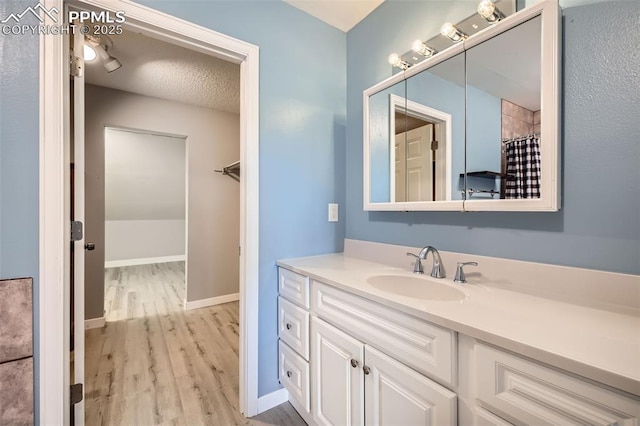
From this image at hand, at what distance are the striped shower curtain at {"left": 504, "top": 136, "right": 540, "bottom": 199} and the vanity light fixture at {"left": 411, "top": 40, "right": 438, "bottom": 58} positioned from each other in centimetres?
64

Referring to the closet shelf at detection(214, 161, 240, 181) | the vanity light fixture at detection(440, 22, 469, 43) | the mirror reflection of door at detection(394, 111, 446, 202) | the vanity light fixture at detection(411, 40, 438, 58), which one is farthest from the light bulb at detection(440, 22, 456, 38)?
the closet shelf at detection(214, 161, 240, 181)

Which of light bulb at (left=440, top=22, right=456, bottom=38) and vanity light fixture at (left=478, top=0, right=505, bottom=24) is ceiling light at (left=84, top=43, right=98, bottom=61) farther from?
vanity light fixture at (left=478, top=0, right=505, bottom=24)

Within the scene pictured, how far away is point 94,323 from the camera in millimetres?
2625

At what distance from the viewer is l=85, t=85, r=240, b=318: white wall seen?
2662mm

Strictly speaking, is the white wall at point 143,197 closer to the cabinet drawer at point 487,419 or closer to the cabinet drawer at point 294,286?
the cabinet drawer at point 294,286

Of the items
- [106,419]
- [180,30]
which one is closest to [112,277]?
[106,419]

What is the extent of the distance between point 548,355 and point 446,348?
0.25 meters

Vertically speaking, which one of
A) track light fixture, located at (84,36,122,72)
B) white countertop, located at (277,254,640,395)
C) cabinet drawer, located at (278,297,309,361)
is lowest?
cabinet drawer, located at (278,297,309,361)

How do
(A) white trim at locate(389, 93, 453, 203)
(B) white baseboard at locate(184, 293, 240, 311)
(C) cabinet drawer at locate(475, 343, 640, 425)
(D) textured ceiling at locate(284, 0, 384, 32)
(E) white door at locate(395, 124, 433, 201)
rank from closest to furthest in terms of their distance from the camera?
(C) cabinet drawer at locate(475, 343, 640, 425) → (A) white trim at locate(389, 93, 453, 203) → (E) white door at locate(395, 124, 433, 201) → (D) textured ceiling at locate(284, 0, 384, 32) → (B) white baseboard at locate(184, 293, 240, 311)

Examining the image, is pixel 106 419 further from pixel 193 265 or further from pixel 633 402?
pixel 633 402

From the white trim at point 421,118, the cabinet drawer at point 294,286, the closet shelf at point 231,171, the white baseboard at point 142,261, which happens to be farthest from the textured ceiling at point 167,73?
the white baseboard at point 142,261

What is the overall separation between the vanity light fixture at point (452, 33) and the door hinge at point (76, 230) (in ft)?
6.22

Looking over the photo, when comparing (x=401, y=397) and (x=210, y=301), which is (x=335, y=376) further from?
(x=210, y=301)

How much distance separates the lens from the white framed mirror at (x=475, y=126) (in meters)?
0.97
